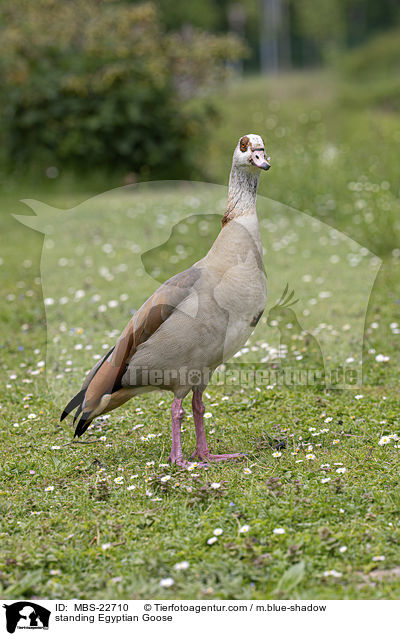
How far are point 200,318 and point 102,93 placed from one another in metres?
14.5

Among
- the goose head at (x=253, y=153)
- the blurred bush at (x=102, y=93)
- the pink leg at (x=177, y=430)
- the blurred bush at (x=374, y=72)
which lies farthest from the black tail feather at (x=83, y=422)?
the blurred bush at (x=374, y=72)

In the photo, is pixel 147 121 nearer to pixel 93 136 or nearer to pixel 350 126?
pixel 93 136

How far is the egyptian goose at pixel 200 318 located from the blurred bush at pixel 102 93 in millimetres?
13388

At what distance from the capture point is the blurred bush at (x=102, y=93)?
56.2 ft

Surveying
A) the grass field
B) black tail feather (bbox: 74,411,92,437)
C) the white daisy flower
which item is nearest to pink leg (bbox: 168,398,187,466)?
the grass field

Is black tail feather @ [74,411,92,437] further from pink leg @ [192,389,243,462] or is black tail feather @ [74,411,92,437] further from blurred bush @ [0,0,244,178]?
blurred bush @ [0,0,244,178]

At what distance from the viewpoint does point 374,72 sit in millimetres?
39500

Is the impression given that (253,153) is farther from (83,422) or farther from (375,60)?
(375,60)

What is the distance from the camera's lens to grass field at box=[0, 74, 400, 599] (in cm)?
336

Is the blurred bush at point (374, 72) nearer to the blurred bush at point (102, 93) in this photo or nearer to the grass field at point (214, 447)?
the blurred bush at point (102, 93)

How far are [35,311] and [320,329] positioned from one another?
11.1 feet

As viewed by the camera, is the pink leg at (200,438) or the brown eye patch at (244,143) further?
the pink leg at (200,438)

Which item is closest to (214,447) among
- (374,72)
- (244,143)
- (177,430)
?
(177,430)

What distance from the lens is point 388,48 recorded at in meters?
41.2
